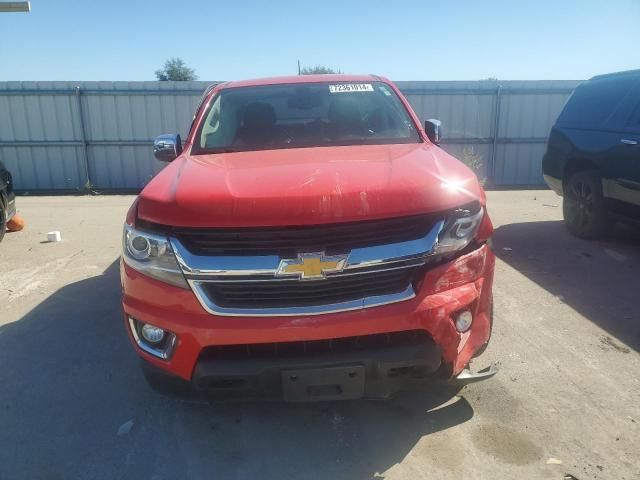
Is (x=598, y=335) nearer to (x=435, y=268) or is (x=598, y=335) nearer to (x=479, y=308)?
(x=479, y=308)

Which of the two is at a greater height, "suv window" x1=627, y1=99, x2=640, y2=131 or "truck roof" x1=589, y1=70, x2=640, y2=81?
"truck roof" x1=589, y1=70, x2=640, y2=81

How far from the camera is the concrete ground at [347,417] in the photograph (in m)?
2.54

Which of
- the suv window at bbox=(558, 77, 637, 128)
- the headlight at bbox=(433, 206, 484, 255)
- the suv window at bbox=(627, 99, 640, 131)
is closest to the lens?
the headlight at bbox=(433, 206, 484, 255)

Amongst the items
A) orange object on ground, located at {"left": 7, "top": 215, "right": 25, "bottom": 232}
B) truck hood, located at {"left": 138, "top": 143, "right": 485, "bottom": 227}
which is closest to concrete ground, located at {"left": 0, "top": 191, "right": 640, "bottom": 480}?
truck hood, located at {"left": 138, "top": 143, "right": 485, "bottom": 227}

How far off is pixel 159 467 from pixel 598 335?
322 centimetres

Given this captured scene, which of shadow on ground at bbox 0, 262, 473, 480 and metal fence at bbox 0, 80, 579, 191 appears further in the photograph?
metal fence at bbox 0, 80, 579, 191

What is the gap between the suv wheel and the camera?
6191 mm

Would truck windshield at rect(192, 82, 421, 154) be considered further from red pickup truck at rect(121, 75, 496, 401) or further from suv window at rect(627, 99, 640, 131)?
suv window at rect(627, 99, 640, 131)

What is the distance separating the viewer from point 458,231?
2430 millimetres

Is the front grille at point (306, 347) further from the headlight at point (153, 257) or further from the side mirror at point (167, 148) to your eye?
the side mirror at point (167, 148)

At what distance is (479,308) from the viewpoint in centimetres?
255

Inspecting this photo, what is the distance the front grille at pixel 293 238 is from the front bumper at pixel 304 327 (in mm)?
236

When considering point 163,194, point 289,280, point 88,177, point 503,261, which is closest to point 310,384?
point 289,280

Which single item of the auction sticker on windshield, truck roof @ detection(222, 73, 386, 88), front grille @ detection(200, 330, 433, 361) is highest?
truck roof @ detection(222, 73, 386, 88)
